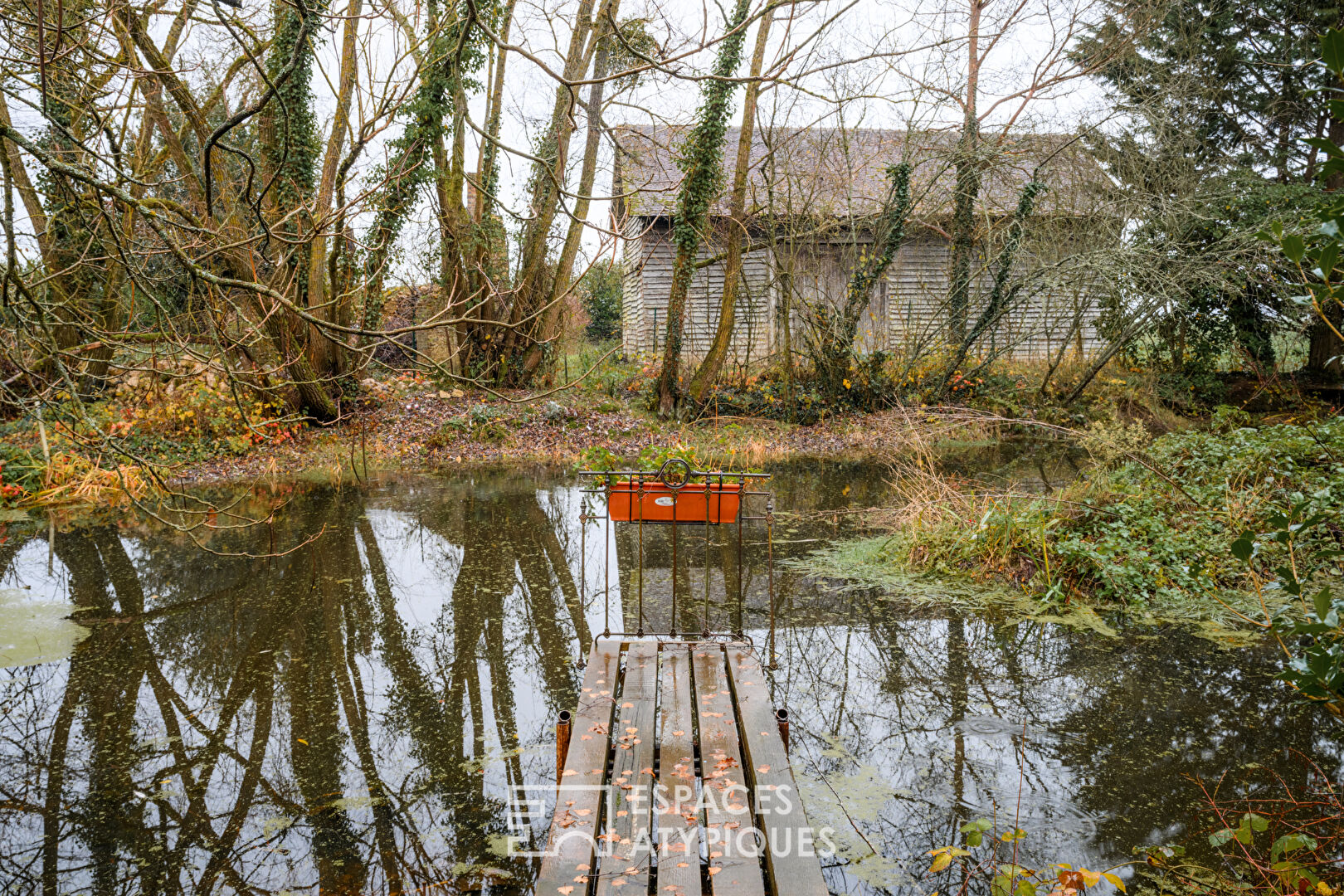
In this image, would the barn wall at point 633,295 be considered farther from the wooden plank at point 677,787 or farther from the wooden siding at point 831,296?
the wooden plank at point 677,787

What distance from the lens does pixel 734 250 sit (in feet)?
43.5

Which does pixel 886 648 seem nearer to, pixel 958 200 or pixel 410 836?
pixel 410 836

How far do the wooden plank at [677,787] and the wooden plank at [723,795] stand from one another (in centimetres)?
4

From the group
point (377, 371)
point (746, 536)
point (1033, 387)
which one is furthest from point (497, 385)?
point (1033, 387)

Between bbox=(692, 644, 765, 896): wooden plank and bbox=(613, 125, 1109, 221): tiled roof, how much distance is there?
8.95 metres

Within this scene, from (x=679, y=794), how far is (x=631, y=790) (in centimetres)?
15

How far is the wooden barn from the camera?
12195 millimetres

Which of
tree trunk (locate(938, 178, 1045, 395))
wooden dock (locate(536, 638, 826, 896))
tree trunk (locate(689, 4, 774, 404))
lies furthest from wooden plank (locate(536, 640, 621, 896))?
tree trunk (locate(938, 178, 1045, 395))

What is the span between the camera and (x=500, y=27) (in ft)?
39.8

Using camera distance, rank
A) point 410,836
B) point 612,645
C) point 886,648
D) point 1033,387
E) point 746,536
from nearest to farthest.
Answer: point 410,836
point 612,645
point 886,648
point 746,536
point 1033,387

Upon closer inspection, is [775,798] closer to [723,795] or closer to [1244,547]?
[723,795]

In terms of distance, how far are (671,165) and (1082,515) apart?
12631 mm

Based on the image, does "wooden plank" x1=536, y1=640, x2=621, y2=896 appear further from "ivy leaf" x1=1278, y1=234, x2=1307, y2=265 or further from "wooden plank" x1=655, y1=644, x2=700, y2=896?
"ivy leaf" x1=1278, y1=234, x2=1307, y2=265

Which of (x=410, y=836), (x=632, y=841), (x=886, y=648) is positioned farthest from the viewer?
(x=886, y=648)
